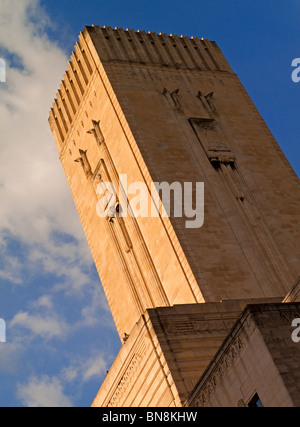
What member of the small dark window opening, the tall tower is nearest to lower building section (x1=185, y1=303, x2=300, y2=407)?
the small dark window opening

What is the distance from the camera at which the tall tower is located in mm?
27891

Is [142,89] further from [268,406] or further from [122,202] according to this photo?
[268,406]

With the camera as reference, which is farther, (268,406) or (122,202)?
(122,202)

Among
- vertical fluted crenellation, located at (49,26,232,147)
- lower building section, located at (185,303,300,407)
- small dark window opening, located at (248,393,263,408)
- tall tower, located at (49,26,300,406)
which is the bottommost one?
small dark window opening, located at (248,393,263,408)

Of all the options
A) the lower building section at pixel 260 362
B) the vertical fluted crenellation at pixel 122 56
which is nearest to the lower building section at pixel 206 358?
the lower building section at pixel 260 362

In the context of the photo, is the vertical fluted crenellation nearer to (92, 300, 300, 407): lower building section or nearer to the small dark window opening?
(92, 300, 300, 407): lower building section

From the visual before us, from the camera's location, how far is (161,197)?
110 feet

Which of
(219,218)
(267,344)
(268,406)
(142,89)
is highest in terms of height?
(142,89)

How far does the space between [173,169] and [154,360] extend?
430 inches

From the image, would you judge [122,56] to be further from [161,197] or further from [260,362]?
[260,362]

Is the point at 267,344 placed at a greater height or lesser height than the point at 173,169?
lesser

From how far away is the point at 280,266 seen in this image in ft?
109

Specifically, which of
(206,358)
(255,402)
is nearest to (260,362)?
(255,402)
